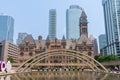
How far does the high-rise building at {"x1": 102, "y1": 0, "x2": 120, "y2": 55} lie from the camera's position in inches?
4904

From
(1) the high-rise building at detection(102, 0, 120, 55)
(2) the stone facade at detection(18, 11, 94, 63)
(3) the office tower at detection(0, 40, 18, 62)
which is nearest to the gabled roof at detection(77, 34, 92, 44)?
(2) the stone facade at detection(18, 11, 94, 63)

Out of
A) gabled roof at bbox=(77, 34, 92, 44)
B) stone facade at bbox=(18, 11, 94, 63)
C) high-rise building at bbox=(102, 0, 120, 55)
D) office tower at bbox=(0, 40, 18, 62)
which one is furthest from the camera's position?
high-rise building at bbox=(102, 0, 120, 55)

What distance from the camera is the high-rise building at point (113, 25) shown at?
125 meters

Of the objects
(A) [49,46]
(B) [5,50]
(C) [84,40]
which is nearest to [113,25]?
(C) [84,40]

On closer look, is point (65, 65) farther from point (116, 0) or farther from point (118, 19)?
point (116, 0)

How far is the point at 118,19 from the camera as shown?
12850 cm

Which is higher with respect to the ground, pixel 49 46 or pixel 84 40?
pixel 84 40

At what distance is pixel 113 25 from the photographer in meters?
129

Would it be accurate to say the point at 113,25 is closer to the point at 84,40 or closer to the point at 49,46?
the point at 84,40

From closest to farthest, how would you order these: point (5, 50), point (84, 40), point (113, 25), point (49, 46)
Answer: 1. point (49, 46)
2. point (84, 40)
3. point (5, 50)
4. point (113, 25)

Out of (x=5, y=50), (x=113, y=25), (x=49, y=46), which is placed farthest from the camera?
(x=113, y=25)

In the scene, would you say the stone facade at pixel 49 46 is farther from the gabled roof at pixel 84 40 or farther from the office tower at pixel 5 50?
the office tower at pixel 5 50

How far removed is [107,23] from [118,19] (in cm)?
1422

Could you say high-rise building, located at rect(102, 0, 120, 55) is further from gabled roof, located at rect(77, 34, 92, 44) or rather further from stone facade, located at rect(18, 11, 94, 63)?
stone facade, located at rect(18, 11, 94, 63)
